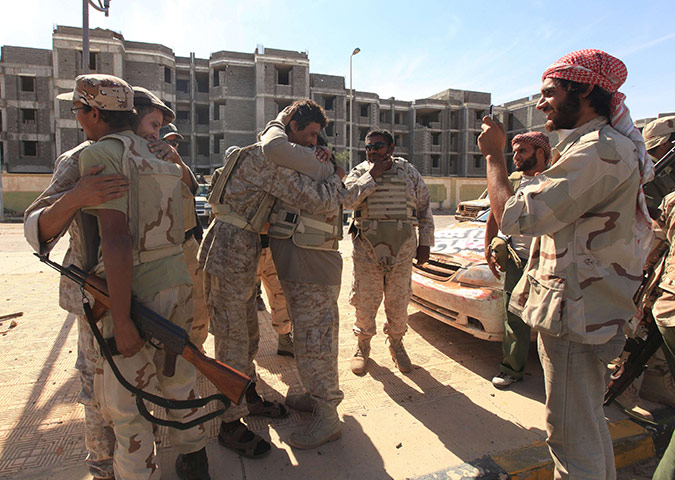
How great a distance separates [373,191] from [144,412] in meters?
2.33

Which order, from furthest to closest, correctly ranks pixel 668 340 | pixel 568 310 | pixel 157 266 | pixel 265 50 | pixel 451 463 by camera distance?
pixel 265 50 < pixel 451 463 < pixel 668 340 < pixel 157 266 < pixel 568 310

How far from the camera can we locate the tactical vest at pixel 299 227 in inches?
93.7

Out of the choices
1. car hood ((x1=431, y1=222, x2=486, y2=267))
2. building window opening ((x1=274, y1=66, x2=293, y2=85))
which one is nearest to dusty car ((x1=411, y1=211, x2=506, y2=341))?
car hood ((x1=431, y1=222, x2=486, y2=267))

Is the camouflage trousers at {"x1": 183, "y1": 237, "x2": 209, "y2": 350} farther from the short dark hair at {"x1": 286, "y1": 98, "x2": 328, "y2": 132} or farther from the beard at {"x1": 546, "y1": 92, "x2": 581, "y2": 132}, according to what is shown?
the beard at {"x1": 546, "y1": 92, "x2": 581, "y2": 132}

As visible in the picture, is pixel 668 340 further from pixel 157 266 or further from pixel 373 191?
pixel 157 266

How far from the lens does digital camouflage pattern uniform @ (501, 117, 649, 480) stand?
1.60 meters

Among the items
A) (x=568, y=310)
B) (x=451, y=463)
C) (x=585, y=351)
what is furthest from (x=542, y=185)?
(x=451, y=463)

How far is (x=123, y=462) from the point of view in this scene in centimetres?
175

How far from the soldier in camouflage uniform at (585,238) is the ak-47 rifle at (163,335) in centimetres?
138

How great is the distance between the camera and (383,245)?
131 inches

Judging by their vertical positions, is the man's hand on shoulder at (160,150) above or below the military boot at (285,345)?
above

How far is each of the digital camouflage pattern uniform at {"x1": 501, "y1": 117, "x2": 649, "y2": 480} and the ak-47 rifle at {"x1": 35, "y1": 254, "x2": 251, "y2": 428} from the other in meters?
1.38

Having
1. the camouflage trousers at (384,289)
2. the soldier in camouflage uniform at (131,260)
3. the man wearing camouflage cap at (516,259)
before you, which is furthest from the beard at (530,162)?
the soldier in camouflage uniform at (131,260)

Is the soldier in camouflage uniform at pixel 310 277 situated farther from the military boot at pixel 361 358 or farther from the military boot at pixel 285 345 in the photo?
the military boot at pixel 285 345
